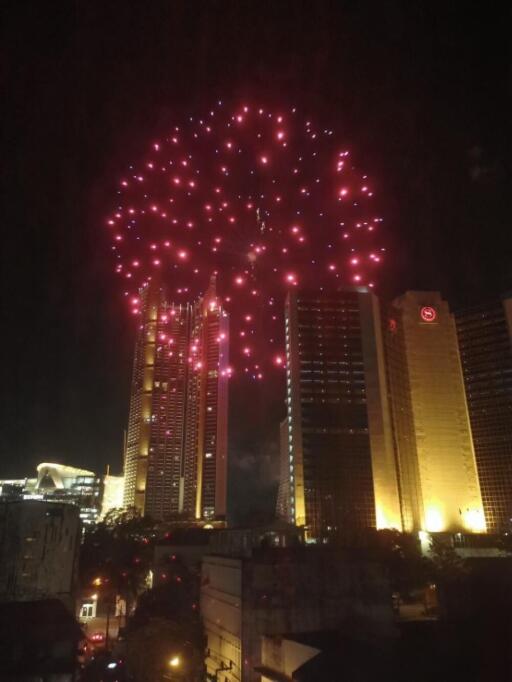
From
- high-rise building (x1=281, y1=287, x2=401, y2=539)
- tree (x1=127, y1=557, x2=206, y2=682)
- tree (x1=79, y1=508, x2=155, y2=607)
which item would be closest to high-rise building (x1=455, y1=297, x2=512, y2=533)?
high-rise building (x1=281, y1=287, x2=401, y2=539)

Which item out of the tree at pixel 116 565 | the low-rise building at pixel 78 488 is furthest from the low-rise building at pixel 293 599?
the low-rise building at pixel 78 488

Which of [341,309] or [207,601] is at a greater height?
[341,309]

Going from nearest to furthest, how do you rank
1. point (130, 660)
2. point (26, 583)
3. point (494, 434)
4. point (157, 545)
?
point (130, 660), point (26, 583), point (157, 545), point (494, 434)

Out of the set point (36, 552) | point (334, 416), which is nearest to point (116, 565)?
point (36, 552)

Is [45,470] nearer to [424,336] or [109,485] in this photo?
[109,485]

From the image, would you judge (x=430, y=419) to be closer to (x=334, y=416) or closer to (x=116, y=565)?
(x=334, y=416)

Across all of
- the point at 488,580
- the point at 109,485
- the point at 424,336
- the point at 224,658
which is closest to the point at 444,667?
the point at 488,580
